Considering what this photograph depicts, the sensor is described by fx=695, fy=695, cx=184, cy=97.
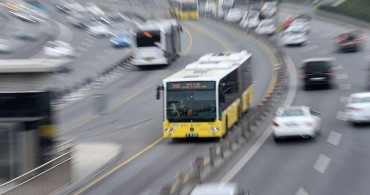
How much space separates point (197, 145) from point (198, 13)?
244 feet

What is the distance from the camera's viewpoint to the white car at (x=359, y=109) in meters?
29.7

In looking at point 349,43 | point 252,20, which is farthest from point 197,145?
point 252,20

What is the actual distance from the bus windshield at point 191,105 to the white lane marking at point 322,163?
17.3 ft

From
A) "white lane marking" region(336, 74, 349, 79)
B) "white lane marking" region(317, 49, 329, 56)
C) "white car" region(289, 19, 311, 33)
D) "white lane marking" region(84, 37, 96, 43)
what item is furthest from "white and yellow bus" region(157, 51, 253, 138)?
"white lane marking" region(84, 37, 96, 43)

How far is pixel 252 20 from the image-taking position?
85875 mm

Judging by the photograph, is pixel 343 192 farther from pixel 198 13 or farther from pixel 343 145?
pixel 198 13

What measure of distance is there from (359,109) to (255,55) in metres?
31.7

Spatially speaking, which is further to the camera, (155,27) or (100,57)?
(100,57)

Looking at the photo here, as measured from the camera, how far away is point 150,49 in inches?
2105

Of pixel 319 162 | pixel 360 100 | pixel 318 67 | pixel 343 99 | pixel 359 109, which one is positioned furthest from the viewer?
pixel 318 67

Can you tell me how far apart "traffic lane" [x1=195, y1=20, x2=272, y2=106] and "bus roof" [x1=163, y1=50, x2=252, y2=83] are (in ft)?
18.5

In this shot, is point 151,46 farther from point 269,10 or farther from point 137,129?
point 269,10

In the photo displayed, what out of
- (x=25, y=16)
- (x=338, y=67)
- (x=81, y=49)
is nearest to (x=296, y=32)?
(x=338, y=67)

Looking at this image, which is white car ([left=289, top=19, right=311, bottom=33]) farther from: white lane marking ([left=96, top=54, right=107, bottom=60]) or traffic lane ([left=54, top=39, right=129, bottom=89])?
white lane marking ([left=96, top=54, right=107, bottom=60])
